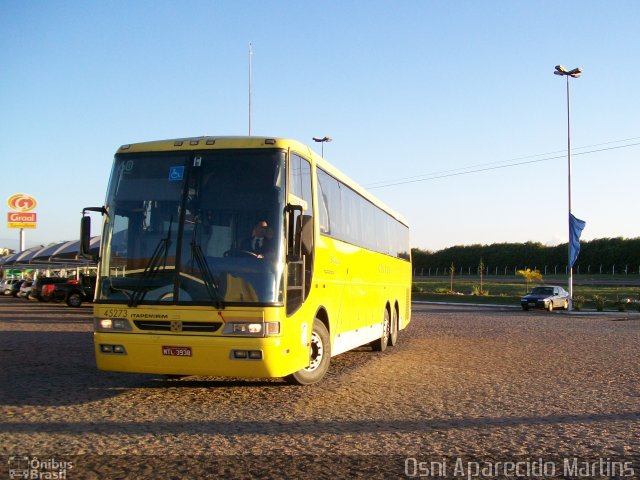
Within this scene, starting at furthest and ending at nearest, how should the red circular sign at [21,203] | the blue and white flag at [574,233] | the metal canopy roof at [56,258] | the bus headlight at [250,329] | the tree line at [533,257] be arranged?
the tree line at [533,257] → the red circular sign at [21,203] → the metal canopy roof at [56,258] → the blue and white flag at [574,233] → the bus headlight at [250,329]

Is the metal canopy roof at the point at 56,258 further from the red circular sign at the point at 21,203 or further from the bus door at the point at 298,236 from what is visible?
the bus door at the point at 298,236

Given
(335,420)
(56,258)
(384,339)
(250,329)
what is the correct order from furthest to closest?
(56,258), (384,339), (250,329), (335,420)

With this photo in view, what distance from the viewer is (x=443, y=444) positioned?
699 cm

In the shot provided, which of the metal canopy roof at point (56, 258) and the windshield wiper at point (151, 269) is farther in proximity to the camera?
the metal canopy roof at point (56, 258)

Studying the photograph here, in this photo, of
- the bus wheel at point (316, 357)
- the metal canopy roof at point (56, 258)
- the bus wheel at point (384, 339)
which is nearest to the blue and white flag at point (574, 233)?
the bus wheel at point (384, 339)

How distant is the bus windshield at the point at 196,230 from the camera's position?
891cm

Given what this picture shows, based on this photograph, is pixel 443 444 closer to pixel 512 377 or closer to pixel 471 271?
pixel 512 377

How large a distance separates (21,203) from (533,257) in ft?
226

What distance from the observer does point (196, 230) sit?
29.9 ft

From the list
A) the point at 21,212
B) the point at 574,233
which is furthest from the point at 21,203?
the point at 574,233

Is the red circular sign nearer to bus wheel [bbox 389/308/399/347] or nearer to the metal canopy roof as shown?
the metal canopy roof

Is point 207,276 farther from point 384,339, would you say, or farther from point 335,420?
point 384,339

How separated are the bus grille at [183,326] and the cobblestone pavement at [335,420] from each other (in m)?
0.97

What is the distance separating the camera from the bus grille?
29.0 ft
